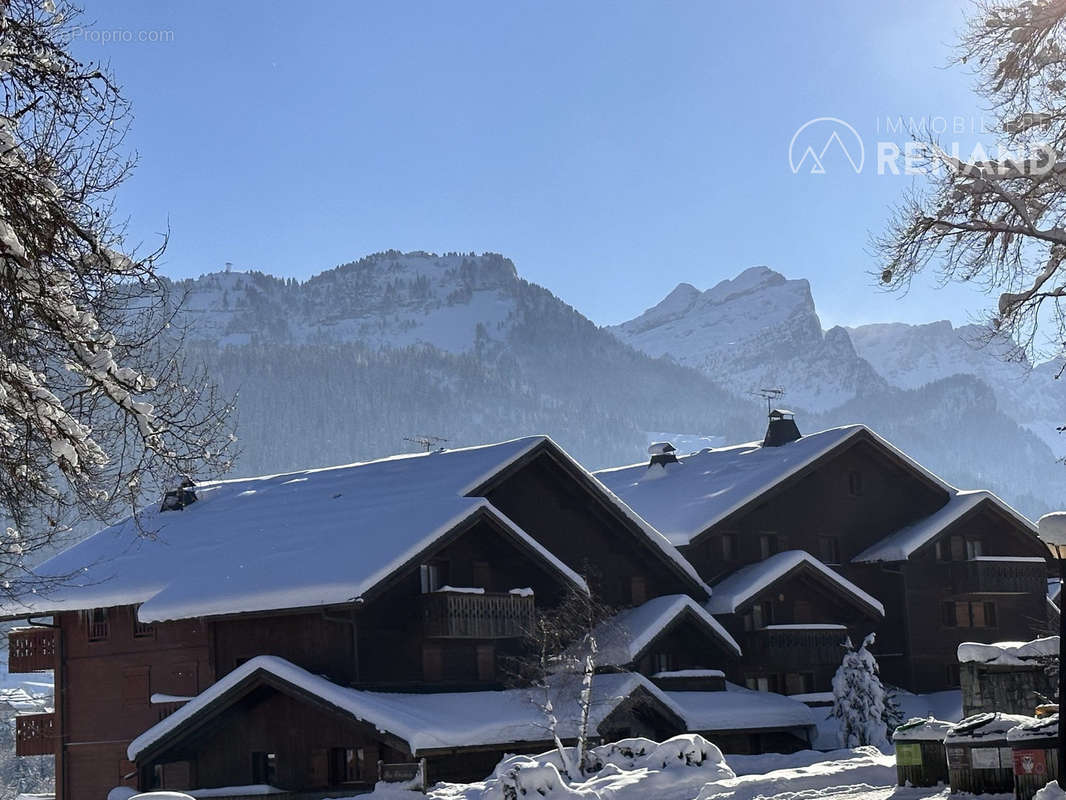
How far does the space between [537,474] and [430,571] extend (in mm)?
6206

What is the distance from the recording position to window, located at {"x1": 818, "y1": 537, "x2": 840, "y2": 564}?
172ft

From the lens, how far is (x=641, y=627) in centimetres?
4203

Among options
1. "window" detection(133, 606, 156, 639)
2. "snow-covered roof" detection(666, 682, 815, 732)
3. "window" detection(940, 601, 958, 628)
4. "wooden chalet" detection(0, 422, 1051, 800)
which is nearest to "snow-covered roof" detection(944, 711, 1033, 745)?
"wooden chalet" detection(0, 422, 1051, 800)

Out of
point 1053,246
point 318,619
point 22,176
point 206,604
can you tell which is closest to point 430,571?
point 318,619

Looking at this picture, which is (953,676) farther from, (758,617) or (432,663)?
(432,663)

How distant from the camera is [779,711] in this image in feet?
143

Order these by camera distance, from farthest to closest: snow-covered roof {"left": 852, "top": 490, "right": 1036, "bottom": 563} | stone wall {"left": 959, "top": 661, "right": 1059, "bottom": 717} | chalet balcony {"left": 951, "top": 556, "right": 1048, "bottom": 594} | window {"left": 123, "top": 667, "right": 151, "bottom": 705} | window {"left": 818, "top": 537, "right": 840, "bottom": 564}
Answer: window {"left": 818, "top": 537, "right": 840, "bottom": 564} < chalet balcony {"left": 951, "top": 556, "right": 1048, "bottom": 594} < snow-covered roof {"left": 852, "top": 490, "right": 1036, "bottom": 563} < window {"left": 123, "top": 667, "right": 151, "bottom": 705} < stone wall {"left": 959, "top": 661, "right": 1059, "bottom": 717}

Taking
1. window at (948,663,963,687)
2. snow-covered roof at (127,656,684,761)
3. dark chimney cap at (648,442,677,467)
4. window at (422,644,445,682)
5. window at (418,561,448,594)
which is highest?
dark chimney cap at (648,442,677,467)

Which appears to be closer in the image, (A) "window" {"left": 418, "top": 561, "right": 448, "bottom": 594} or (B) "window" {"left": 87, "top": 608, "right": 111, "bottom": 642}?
(A) "window" {"left": 418, "top": 561, "right": 448, "bottom": 594}

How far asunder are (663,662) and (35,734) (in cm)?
1969

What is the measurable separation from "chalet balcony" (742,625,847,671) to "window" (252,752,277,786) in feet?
55.5

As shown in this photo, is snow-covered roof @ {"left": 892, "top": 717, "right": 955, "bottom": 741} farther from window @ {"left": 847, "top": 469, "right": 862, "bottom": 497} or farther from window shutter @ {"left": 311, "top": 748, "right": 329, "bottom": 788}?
window @ {"left": 847, "top": 469, "right": 862, "bottom": 497}

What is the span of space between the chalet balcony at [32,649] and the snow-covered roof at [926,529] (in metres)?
27.7

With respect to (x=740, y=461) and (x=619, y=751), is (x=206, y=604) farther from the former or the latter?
(x=740, y=461)
